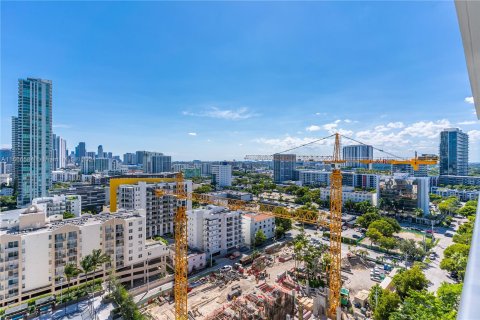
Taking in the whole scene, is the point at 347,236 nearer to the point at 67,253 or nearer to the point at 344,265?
the point at 344,265

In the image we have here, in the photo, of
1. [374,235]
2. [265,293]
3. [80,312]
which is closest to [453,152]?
[374,235]

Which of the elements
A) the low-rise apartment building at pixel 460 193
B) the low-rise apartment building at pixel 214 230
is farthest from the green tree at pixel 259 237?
the low-rise apartment building at pixel 460 193

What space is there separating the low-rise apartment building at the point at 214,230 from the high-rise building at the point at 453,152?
1381 inches

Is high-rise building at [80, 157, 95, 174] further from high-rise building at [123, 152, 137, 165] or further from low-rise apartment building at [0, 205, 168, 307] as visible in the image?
A: low-rise apartment building at [0, 205, 168, 307]

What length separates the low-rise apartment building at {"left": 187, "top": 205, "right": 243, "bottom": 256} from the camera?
13242mm

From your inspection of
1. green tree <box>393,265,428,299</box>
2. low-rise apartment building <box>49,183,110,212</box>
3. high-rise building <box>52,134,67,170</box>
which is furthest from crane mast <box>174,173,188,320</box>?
high-rise building <box>52,134,67,170</box>

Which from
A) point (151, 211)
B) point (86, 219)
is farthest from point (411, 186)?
point (86, 219)

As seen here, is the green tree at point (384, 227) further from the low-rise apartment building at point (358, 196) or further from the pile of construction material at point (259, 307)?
the pile of construction material at point (259, 307)

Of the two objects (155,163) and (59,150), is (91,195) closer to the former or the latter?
(155,163)

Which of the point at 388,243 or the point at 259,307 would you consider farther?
the point at 388,243

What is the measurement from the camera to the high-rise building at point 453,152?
32.7 meters

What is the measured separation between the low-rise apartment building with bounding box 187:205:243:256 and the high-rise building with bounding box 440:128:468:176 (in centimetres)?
3506

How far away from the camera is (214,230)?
1333 cm

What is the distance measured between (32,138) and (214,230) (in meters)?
19.0
